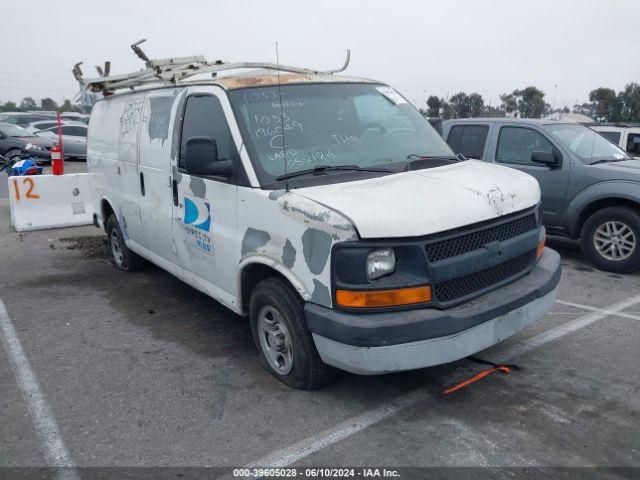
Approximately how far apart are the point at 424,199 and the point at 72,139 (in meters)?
21.0

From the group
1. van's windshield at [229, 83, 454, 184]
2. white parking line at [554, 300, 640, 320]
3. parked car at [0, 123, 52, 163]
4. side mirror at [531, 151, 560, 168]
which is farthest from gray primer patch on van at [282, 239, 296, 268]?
parked car at [0, 123, 52, 163]

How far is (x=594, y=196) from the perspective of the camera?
6801 mm

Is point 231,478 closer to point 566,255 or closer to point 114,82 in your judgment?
point 114,82

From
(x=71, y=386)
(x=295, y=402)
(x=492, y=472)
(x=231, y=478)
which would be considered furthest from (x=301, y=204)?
(x=71, y=386)

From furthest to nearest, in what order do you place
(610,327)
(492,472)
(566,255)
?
1. (566,255)
2. (610,327)
3. (492,472)

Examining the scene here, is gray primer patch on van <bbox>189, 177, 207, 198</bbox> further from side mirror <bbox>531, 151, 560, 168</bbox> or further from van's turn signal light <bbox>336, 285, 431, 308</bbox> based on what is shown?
side mirror <bbox>531, 151, 560, 168</bbox>

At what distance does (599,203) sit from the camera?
6.91m

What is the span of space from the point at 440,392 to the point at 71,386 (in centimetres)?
257

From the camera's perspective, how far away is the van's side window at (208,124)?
4.07 meters

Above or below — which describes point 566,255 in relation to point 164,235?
below

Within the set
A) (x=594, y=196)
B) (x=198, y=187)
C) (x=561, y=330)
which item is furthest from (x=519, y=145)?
(x=198, y=187)

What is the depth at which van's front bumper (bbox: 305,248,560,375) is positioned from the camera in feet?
10.3

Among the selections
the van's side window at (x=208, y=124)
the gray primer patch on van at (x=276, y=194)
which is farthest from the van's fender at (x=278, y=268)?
the van's side window at (x=208, y=124)

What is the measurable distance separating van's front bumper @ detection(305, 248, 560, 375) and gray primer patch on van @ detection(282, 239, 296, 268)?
296 millimetres
